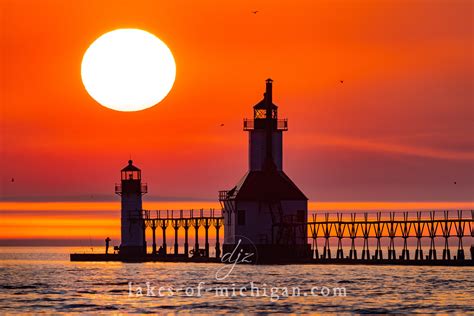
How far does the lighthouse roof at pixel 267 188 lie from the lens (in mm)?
111688

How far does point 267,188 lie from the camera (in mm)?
111875

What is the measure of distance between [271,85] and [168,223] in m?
22.2

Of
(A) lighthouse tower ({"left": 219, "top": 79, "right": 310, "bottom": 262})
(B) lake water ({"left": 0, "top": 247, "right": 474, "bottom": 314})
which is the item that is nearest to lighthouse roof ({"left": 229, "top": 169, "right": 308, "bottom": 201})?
(A) lighthouse tower ({"left": 219, "top": 79, "right": 310, "bottom": 262})

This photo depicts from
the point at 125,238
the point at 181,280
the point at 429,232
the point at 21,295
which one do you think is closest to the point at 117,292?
the point at 21,295

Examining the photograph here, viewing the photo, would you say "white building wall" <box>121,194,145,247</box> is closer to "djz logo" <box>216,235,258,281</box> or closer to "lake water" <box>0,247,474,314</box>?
"djz logo" <box>216,235,258,281</box>

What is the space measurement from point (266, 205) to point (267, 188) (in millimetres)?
1575

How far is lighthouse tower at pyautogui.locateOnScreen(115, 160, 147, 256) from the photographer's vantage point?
407 feet

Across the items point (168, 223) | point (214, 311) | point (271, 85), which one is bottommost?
point (214, 311)

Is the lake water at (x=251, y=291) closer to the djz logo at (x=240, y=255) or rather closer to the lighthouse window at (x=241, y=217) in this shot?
the djz logo at (x=240, y=255)

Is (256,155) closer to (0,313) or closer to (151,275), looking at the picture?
(151,275)

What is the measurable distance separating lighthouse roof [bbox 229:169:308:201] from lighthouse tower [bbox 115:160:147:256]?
43.8 feet

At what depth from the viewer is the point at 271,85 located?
117 meters

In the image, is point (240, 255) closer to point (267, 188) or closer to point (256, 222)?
point (256, 222)

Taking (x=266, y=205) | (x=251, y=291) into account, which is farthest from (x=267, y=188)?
(x=251, y=291)
